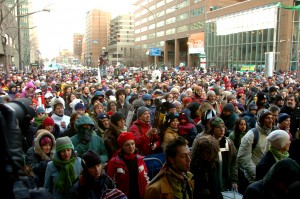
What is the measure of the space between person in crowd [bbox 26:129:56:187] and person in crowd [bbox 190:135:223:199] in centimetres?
207

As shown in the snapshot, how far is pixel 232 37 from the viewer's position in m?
53.0

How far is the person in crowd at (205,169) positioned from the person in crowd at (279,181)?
0.74 m

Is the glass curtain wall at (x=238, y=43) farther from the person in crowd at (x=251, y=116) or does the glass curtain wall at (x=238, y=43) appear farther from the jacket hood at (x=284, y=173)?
the jacket hood at (x=284, y=173)

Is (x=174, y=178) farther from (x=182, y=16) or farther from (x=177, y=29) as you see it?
(x=177, y=29)

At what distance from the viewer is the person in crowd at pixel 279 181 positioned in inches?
106

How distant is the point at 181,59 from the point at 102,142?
78.1 metres

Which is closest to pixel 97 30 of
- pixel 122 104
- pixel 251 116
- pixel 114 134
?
pixel 122 104

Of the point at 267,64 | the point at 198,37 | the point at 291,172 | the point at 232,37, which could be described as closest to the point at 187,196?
the point at 291,172

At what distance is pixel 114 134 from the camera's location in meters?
5.06

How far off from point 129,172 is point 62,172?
84cm

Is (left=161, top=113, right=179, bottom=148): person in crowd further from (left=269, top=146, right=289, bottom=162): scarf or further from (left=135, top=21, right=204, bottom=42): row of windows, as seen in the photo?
(left=135, top=21, right=204, bottom=42): row of windows

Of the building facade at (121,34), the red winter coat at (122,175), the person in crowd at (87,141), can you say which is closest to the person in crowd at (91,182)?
the red winter coat at (122,175)

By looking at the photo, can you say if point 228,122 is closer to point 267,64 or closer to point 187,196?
point 187,196

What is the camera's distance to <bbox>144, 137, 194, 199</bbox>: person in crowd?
3.04m
